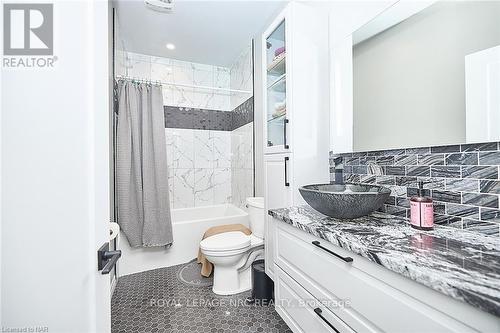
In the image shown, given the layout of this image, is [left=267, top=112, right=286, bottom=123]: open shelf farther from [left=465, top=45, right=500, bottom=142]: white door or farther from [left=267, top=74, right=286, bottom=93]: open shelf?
[left=465, top=45, right=500, bottom=142]: white door

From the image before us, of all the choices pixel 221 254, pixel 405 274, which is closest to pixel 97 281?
pixel 405 274

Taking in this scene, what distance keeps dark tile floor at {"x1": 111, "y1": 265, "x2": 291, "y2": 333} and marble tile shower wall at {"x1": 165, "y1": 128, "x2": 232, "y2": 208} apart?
1.29 m

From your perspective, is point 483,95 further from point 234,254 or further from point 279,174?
point 234,254

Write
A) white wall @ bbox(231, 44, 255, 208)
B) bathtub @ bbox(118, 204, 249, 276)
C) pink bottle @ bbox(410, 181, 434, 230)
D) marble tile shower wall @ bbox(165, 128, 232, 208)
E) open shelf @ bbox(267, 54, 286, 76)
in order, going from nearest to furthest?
pink bottle @ bbox(410, 181, 434, 230)
open shelf @ bbox(267, 54, 286, 76)
bathtub @ bbox(118, 204, 249, 276)
white wall @ bbox(231, 44, 255, 208)
marble tile shower wall @ bbox(165, 128, 232, 208)

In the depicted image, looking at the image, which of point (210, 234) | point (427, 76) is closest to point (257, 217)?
point (210, 234)

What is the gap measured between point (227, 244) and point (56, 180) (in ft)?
4.82

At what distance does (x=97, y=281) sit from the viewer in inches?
25.3

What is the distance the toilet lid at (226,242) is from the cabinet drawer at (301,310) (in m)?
0.51

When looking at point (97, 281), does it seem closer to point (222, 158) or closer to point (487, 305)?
point (487, 305)

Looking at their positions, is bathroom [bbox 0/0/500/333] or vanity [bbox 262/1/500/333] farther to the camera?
vanity [bbox 262/1/500/333]

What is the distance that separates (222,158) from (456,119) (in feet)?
8.99

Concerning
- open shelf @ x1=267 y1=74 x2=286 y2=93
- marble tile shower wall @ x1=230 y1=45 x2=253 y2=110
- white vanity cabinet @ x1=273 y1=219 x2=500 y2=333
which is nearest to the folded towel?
white vanity cabinet @ x1=273 y1=219 x2=500 y2=333

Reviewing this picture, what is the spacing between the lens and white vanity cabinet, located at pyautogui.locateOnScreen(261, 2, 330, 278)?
1.53 metres

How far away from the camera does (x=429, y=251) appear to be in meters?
0.75
